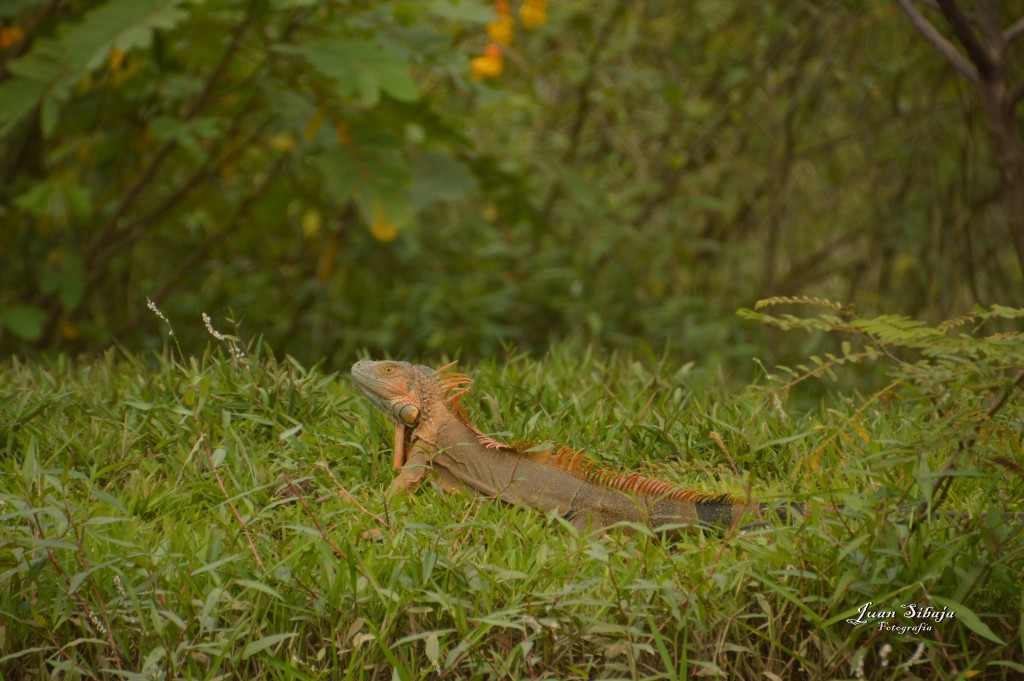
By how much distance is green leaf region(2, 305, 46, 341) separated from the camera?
5.90 meters

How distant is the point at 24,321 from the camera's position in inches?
235

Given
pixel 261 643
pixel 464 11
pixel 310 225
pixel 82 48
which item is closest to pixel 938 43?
pixel 464 11

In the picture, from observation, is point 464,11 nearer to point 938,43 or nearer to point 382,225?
point 382,225

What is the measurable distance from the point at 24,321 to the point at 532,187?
11.4 ft

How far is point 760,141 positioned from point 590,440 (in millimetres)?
4860

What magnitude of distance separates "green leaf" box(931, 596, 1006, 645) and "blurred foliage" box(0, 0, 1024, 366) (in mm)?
3784

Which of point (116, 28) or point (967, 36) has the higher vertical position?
point (967, 36)

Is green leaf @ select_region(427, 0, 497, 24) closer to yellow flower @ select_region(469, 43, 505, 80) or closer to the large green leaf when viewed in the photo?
yellow flower @ select_region(469, 43, 505, 80)

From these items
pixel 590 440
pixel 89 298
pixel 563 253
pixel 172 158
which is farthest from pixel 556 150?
pixel 590 440

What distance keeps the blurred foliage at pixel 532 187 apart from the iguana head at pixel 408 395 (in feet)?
7.61

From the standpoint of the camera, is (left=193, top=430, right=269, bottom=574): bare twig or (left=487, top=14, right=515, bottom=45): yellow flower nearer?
(left=193, top=430, right=269, bottom=574): bare twig

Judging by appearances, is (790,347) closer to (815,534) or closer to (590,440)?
(590,440)

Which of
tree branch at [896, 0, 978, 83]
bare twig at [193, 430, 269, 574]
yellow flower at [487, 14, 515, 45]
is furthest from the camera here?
yellow flower at [487, 14, 515, 45]
